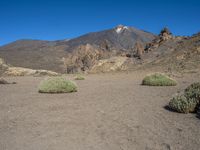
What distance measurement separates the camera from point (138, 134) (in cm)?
611

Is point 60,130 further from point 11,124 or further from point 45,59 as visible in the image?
point 45,59

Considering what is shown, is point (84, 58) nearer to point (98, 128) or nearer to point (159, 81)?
point (159, 81)

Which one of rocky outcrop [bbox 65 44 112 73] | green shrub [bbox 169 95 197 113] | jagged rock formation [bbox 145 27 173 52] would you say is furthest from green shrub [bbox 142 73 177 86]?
rocky outcrop [bbox 65 44 112 73]

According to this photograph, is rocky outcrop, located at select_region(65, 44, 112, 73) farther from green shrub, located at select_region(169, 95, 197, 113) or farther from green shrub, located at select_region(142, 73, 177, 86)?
green shrub, located at select_region(169, 95, 197, 113)

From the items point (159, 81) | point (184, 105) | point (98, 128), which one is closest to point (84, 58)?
point (159, 81)

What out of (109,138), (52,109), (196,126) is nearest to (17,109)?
(52,109)

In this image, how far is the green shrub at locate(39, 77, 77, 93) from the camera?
14234 mm

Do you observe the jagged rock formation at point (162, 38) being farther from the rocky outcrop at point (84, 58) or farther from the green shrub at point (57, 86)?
the green shrub at point (57, 86)

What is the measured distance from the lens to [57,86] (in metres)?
14.3

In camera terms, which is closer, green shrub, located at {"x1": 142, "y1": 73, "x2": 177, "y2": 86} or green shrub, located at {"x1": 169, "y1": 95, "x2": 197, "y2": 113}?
green shrub, located at {"x1": 169, "y1": 95, "x2": 197, "y2": 113}

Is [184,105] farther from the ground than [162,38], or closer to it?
→ closer to it

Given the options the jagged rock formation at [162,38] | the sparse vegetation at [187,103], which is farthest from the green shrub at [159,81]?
the jagged rock formation at [162,38]

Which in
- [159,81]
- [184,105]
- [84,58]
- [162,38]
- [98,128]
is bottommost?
[98,128]

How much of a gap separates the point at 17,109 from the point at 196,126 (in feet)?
20.1
